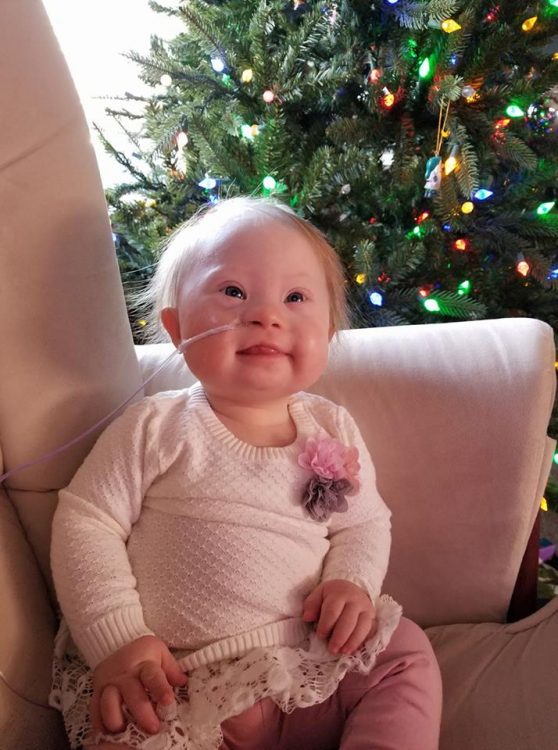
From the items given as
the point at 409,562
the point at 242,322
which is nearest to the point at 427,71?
the point at 242,322

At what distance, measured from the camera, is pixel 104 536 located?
70 cm

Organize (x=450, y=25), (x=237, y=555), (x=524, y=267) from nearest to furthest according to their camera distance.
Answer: (x=237, y=555) < (x=450, y=25) < (x=524, y=267)

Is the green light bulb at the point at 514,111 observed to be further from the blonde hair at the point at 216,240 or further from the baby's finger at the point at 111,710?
the baby's finger at the point at 111,710

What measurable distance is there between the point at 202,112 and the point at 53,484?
0.97 m

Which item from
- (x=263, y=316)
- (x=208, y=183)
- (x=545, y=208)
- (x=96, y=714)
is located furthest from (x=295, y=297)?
(x=545, y=208)

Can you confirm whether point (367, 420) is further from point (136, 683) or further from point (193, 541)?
point (136, 683)

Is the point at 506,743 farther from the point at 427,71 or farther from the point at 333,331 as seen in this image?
the point at 427,71

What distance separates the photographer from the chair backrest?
0.86 m

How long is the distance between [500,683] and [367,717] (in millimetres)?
264

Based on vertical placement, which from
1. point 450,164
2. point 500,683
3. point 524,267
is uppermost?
point 450,164

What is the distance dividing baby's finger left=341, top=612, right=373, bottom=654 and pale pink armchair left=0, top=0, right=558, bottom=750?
212 mm

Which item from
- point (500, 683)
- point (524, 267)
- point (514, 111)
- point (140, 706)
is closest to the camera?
point (140, 706)

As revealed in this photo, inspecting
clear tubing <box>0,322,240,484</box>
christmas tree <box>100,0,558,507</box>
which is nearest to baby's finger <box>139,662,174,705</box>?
clear tubing <box>0,322,240,484</box>

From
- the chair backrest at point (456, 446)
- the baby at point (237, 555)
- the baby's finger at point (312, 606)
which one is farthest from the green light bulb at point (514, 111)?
the baby's finger at point (312, 606)
